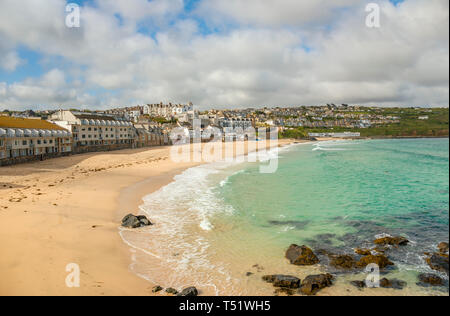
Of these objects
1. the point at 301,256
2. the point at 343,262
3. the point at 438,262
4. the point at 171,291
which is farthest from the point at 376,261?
the point at 171,291

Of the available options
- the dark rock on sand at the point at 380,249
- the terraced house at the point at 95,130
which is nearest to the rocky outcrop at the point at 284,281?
the dark rock on sand at the point at 380,249

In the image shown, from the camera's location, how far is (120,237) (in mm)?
12977

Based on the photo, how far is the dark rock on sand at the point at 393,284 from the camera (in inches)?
356

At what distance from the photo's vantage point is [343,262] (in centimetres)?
1068

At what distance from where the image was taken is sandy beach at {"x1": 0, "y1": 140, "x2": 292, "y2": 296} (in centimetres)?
827

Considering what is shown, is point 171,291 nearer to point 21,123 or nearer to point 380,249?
point 380,249

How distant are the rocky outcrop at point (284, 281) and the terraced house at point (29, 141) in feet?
123

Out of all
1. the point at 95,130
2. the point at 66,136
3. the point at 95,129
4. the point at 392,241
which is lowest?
the point at 392,241

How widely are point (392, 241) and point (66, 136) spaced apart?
173 ft

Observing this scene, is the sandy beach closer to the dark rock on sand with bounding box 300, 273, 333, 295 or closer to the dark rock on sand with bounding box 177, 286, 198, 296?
the dark rock on sand with bounding box 177, 286, 198, 296

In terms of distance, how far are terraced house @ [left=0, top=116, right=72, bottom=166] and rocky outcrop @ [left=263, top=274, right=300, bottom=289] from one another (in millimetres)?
37630

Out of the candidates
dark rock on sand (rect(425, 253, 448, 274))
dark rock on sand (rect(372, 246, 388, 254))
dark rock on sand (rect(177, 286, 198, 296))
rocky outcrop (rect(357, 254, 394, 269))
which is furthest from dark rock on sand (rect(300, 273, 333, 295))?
dark rock on sand (rect(425, 253, 448, 274))

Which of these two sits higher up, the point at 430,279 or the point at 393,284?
the point at 430,279

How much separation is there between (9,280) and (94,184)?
17483 millimetres
